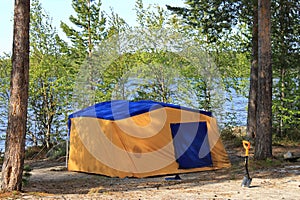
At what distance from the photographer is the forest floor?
6.26 meters

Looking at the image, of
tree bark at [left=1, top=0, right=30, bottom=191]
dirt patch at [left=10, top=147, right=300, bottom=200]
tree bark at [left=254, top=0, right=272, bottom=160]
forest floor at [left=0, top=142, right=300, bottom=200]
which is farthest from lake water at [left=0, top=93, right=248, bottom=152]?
tree bark at [left=1, top=0, right=30, bottom=191]

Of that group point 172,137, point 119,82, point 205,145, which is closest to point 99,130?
point 172,137

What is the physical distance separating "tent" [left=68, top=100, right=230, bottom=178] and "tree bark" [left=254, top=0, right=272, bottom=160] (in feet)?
3.51

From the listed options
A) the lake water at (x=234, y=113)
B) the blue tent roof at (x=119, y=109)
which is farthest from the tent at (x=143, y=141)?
the lake water at (x=234, y=113)

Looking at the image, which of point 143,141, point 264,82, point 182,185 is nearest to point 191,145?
point 143,141

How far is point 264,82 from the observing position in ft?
32.2

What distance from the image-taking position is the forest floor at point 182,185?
6.26 m

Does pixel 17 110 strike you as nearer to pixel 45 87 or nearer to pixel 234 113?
pixel 45 87

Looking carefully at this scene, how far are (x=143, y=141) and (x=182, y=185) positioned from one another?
2091 millimetres

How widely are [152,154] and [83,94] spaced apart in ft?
26.7

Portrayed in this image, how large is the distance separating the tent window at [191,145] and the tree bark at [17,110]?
4342 millimetres

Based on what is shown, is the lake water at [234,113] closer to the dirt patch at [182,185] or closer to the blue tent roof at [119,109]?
the dirt patch at [182,185]

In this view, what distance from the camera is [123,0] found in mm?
17016

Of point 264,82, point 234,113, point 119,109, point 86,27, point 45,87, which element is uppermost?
point 86,27
